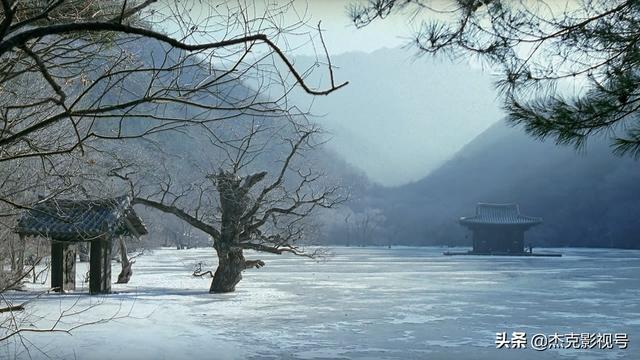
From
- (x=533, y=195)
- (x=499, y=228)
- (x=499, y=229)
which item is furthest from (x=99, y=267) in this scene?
(x=533, y=195)

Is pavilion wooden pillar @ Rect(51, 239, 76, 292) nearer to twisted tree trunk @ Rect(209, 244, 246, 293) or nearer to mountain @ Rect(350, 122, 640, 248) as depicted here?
twisted tree trunk @ Rect(209, 244, 246, 293)

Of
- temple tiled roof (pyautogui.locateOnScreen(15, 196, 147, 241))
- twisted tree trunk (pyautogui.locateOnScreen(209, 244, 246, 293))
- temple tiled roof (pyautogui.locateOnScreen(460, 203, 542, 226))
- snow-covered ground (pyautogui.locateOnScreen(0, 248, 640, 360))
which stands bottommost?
Result: snow-covered ground (pyautogui.locateOnScreen(0, 248, 640, 360))

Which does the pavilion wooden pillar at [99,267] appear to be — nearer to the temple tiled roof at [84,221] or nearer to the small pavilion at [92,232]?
the small pavilion at [92,232]

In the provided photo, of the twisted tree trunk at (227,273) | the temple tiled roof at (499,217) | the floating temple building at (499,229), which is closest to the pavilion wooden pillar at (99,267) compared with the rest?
the twisted tree trunk at (227,273)

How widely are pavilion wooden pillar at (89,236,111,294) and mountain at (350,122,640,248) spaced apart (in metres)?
31.9

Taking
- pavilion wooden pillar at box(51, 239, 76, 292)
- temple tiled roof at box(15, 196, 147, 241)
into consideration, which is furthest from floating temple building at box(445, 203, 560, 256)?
temple tiled roof at box(15, 196, 147, 241)

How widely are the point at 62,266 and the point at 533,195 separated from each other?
48.3 m

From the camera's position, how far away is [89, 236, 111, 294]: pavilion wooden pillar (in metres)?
12.9

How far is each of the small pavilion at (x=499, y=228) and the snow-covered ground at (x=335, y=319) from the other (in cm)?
2111

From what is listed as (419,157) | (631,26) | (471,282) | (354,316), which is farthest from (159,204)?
(419,157)

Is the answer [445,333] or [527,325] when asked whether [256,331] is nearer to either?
[445,333]

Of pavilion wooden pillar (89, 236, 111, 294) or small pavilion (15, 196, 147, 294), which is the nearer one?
small pavilion (15, 196, 147, 294)

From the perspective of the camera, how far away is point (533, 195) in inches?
2201

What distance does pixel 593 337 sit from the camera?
815 cm
